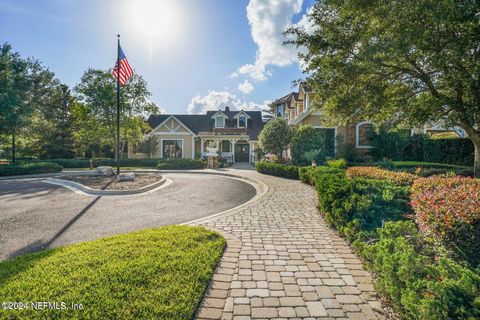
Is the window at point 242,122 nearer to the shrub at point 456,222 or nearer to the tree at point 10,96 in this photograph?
the tree at point 10,96

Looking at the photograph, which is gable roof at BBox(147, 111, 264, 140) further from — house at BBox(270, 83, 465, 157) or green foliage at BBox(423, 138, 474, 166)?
green foliage at BBox(423, 138, 474, 166)

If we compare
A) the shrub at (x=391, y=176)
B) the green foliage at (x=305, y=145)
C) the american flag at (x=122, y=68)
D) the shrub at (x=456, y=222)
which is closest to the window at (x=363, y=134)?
the green foliage at (x=305, y=145)

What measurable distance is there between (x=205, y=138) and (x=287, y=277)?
27543mm

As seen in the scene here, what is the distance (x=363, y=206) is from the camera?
4.71m

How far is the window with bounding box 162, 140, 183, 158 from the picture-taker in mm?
30891

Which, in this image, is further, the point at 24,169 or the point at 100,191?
the point at 24,169

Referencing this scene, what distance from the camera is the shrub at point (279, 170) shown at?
14.9 m

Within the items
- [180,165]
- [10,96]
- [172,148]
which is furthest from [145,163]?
[10,96]

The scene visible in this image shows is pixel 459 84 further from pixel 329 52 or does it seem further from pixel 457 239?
pixel 457 239

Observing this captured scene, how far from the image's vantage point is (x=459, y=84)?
8.26 m

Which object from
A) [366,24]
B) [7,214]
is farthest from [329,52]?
[7,214]

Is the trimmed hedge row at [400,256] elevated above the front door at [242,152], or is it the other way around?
the front door at [242,152]

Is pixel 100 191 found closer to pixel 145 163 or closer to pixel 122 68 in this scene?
pixel 122 68

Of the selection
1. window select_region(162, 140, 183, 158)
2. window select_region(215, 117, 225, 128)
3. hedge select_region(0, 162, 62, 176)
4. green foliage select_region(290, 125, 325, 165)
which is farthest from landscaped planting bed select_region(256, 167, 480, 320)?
window select_region(215, 117, 225, 128)
